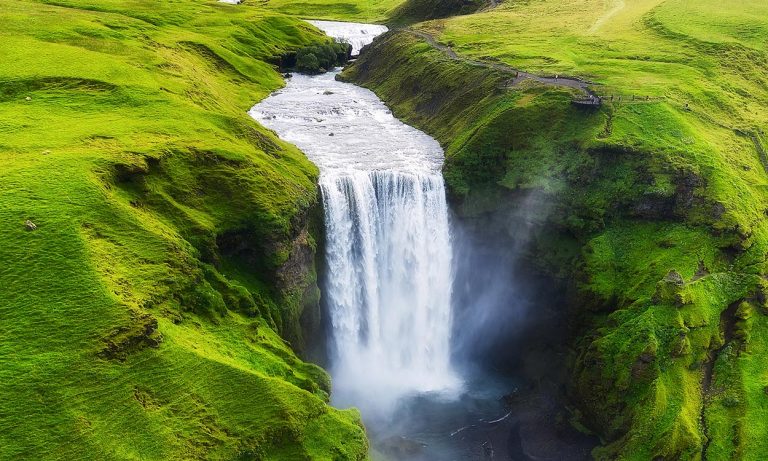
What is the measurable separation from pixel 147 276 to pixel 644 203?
31.6 metres

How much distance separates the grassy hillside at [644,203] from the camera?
31.9 meters

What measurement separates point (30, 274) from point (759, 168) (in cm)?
4856

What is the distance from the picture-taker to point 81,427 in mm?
19328

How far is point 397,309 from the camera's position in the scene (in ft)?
134

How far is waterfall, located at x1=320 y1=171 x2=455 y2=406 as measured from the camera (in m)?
38.3

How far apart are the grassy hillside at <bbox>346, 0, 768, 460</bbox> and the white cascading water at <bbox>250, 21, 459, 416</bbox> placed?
3.81m

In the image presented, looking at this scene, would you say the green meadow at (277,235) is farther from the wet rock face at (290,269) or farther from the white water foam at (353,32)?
the white water foam at (353,32)

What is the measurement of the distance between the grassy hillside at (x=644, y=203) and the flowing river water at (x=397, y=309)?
4.16m

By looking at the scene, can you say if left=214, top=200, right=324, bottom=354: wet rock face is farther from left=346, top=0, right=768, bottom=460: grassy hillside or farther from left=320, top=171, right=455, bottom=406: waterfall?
left=346, top=0, right=768, bottom=460: grassy hillside

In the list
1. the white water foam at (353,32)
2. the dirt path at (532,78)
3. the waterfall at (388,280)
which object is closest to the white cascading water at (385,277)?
the waterfall at (388,280)

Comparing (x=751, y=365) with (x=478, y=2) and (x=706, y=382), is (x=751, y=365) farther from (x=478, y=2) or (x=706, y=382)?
(x=478, y=2)

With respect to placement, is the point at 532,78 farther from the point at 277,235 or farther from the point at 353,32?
the point at 353,32

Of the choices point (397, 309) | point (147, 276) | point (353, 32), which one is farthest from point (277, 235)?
point (353, 32)

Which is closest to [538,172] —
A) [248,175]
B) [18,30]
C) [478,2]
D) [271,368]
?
[248,175]
